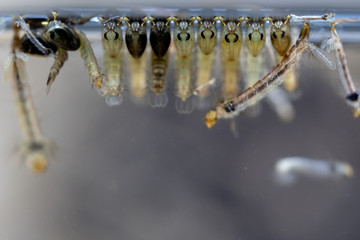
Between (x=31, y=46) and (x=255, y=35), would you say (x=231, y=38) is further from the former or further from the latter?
(x=31, y=46)

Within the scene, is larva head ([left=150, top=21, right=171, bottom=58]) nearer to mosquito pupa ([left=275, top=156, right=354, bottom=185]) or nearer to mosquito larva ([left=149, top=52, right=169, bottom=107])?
mosquito larva ([left=149, top=52, right=169, bottom=107])

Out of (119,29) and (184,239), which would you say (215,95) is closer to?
(119,29)

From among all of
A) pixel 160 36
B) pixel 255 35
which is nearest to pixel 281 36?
pixel 255 35

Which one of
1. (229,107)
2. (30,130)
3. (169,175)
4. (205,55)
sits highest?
(205,55)

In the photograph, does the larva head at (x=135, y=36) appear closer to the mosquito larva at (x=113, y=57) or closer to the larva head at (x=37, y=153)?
the mosquito larva at (x=113, y=57)

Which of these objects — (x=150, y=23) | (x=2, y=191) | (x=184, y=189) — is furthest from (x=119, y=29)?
(x=2, y=191)

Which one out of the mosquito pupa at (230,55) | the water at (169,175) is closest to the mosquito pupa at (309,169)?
the water at (169,175)
